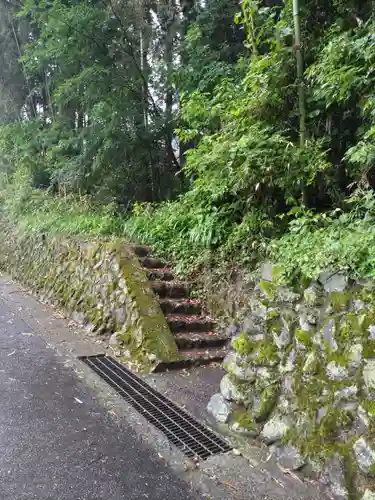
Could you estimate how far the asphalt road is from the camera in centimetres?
185

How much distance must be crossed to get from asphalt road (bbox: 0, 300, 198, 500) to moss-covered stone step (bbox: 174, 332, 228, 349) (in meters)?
1.07

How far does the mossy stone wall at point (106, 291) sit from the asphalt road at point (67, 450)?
0.76 meters

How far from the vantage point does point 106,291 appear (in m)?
4.38

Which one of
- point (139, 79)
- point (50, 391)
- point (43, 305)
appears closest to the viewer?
point (50, 391)

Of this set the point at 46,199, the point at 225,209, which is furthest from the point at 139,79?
the point at 225,209

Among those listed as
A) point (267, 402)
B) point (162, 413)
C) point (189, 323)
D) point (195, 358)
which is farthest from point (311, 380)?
point (189, 323)

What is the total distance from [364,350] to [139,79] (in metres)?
6.12

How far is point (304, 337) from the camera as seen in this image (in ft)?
7.16

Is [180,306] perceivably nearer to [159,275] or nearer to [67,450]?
[159,275]

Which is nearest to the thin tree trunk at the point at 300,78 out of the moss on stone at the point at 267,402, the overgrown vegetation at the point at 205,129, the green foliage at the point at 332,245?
the overgrown vegetation at the point at 205,129

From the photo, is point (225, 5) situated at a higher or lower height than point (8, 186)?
higher

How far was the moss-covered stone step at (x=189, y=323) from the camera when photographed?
3934 millimetres

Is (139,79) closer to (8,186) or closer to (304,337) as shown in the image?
(8,186)

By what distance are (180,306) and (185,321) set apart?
0.24 metres
